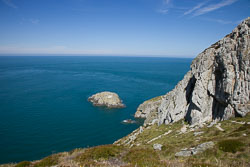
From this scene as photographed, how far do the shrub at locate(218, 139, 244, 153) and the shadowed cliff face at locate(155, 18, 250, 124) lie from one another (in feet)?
55.7

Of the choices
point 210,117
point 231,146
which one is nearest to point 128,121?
point 210,117

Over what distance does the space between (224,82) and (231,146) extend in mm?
22807

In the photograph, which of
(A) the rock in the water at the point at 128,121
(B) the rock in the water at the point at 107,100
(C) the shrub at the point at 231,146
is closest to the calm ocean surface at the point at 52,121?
(A) the rock in the water at the point at 128,121

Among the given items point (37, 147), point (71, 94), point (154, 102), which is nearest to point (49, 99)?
point (71, 94)

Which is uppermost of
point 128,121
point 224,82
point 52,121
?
point 224,82

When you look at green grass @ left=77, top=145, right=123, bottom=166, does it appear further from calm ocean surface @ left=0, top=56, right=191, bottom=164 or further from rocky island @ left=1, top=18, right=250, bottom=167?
calm ocean surface @ left=0, top=56, right=191, bottom=164

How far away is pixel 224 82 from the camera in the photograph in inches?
1348

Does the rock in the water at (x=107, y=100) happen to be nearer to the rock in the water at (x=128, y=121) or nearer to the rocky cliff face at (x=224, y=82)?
the rock in the water at (x=128, y=121)

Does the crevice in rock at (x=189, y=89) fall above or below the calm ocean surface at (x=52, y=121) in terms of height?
above

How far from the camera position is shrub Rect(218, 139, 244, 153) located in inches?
599

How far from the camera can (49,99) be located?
4139 inches

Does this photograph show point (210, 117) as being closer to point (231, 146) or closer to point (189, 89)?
point (189, 89)

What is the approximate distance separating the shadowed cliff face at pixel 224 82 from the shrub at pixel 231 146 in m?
17.0

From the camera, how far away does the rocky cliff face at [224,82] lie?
31216 mm
